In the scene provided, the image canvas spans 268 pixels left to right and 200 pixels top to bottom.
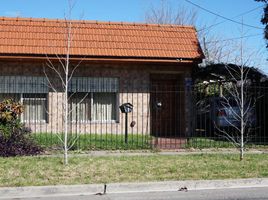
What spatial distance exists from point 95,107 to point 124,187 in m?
8.77

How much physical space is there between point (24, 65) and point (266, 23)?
28.8 feet

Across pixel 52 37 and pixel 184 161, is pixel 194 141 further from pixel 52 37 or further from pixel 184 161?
pixel 52 37

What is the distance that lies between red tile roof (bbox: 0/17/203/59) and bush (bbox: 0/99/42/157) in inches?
149

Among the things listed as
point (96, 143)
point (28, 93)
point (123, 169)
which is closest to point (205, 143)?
point (96, 143)

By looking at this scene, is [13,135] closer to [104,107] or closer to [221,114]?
[104,107]

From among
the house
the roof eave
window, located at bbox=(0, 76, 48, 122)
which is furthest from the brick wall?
the roof eave

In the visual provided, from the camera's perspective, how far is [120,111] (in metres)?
17.3

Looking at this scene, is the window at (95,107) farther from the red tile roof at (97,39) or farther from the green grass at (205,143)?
the green grass at (205,143)

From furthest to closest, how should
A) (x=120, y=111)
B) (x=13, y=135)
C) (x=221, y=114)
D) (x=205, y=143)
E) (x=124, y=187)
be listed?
(x=221, y=114) < (x=120, y=111) < (x=205, y=143) < (x=13, y=135) < (x=124, y=187)

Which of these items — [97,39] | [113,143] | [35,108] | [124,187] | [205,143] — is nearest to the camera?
[124,187]

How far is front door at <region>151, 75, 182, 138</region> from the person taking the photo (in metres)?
18.2

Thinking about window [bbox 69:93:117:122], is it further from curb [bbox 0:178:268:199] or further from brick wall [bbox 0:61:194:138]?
curb [bbox 0:178:268:199]

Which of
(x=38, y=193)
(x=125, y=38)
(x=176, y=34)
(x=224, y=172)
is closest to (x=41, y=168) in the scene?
(x=38, y=193)

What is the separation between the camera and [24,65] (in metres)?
16.8
